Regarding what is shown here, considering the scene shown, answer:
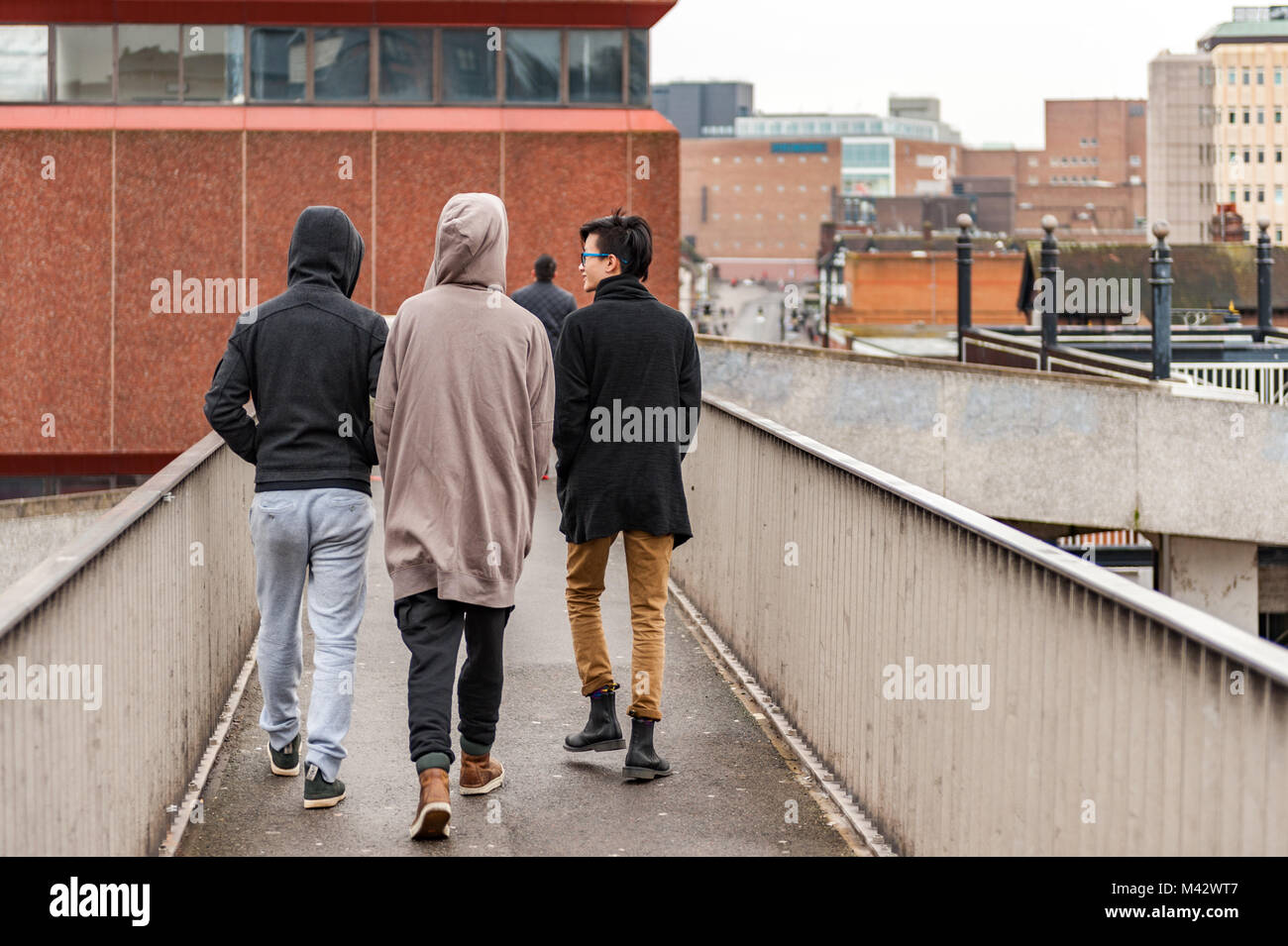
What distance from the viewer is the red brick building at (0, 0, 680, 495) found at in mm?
20344

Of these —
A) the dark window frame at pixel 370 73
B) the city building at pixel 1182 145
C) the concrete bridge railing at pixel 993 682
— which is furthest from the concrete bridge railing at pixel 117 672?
the city building at pixel 1182 145

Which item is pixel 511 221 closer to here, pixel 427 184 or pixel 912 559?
pixel 427 184

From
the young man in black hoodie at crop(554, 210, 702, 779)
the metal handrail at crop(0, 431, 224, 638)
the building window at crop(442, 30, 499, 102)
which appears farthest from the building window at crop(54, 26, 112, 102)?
the young man in black hoodie at crop(554, 210, 702, 779)

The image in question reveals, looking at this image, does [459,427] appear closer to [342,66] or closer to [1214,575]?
[342,66]

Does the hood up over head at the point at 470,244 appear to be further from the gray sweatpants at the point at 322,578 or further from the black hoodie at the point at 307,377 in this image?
the gray sweatpants at the point at 322,578

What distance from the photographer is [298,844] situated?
557 cm

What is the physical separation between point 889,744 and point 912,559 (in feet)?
2.23

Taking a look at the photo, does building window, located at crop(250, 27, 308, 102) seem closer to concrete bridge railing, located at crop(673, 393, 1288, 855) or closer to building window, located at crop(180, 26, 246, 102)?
building window, located at crop(180, 26, 246, 102)

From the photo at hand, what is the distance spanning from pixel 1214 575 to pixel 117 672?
21742mm

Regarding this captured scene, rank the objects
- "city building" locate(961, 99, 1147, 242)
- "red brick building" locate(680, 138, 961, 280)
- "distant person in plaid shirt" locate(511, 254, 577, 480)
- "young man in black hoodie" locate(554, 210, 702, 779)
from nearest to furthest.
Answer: "young man in black hoodie" locate(554, 210, 702, 779), "distant person in plaid shirt" locate(511, 254, 577, 480), "red brick building" locate(680, 138, 961, 280), "city building" locate(961, 99, 1147, 242)

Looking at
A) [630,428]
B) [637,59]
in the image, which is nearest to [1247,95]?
[637,59]

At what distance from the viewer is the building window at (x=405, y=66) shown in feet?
68.2

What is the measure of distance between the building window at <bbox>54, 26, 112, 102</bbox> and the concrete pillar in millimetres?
15782

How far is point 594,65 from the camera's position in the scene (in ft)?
68.7
